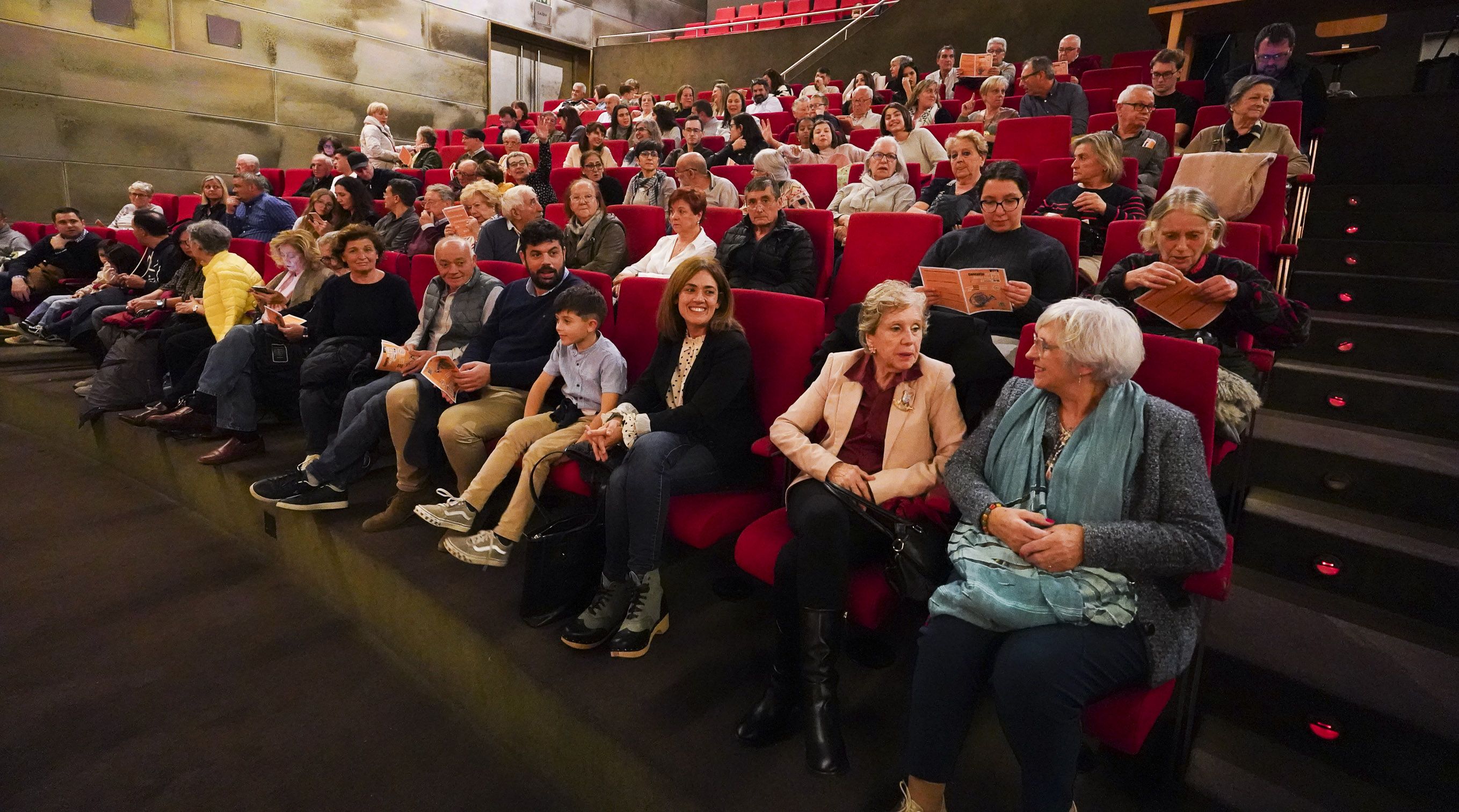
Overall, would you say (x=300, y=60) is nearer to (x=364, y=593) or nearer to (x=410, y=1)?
(x=410, y=1)

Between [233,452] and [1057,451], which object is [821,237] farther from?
[233,452]

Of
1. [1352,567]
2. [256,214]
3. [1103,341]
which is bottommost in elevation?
[1352,567]

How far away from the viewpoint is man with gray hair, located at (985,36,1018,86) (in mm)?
5324

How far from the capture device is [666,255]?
281 centimetres

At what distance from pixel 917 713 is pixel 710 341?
3.23 ft

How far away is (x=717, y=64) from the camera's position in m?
8.46

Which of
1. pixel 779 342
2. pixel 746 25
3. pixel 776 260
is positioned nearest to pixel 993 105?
pixel 776 260

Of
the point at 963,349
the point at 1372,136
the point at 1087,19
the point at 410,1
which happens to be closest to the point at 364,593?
the point at 963,349

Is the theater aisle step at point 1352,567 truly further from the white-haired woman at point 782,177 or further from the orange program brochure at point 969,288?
the white-haired woman at point 782,177

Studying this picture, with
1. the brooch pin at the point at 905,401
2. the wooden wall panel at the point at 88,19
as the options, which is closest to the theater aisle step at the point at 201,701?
the brooch pin at the point at 905,401

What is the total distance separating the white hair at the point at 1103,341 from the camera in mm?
1127

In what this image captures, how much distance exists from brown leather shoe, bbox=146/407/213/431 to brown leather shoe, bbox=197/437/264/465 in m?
0.16

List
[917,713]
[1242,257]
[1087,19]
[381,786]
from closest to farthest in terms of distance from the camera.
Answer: [917,713] < [381,786] < [1242,257] < [1087,19]

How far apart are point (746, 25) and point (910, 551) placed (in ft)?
29.8
